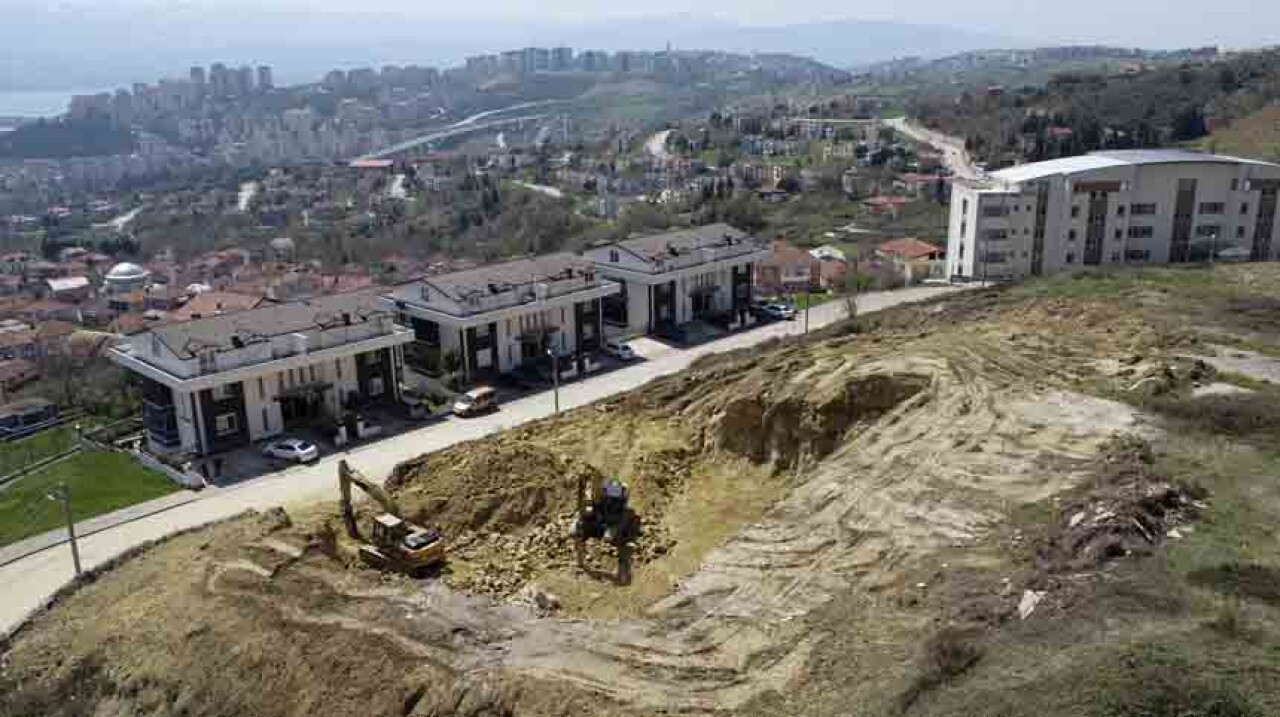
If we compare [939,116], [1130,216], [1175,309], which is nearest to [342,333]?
[1175,309]

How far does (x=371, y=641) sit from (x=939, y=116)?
479 ft

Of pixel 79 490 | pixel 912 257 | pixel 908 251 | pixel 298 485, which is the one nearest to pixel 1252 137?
pixel 908 251

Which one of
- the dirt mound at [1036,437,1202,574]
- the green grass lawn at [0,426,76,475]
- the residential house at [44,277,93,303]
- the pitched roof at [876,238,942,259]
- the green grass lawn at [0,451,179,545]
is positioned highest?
the dirt mound at [1036,437,1202,574]

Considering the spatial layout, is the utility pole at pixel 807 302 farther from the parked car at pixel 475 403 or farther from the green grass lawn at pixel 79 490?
the green grass lawn at pixel 79 490

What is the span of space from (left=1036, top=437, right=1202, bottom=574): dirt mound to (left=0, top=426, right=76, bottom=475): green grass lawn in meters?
35.2

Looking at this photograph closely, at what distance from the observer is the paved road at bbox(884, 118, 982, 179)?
11300cm

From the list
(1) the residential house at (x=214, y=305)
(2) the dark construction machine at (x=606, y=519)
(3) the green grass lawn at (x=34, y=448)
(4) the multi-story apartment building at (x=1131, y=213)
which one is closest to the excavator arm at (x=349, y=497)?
(2) the dark construction machine at (x=606, y=519)

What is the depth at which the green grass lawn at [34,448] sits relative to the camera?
37.2 metres

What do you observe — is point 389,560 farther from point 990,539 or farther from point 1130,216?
point 1130,216

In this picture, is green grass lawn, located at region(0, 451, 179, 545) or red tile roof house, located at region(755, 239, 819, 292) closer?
green grass lawn, located at region(0, 451, 179, 545)

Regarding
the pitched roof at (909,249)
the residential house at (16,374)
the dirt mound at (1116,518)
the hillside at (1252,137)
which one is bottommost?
the residential house at (16,374)

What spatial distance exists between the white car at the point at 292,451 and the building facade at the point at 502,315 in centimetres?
796

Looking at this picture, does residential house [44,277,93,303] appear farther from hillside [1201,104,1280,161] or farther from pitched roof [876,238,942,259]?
hillside [1201,104,1280,161]

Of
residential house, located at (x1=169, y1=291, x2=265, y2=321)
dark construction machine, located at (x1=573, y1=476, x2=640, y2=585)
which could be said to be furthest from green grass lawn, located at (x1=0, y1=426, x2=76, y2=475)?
dark construction machine, located at (x1=573, y1=476, x2=640, y2=585)
